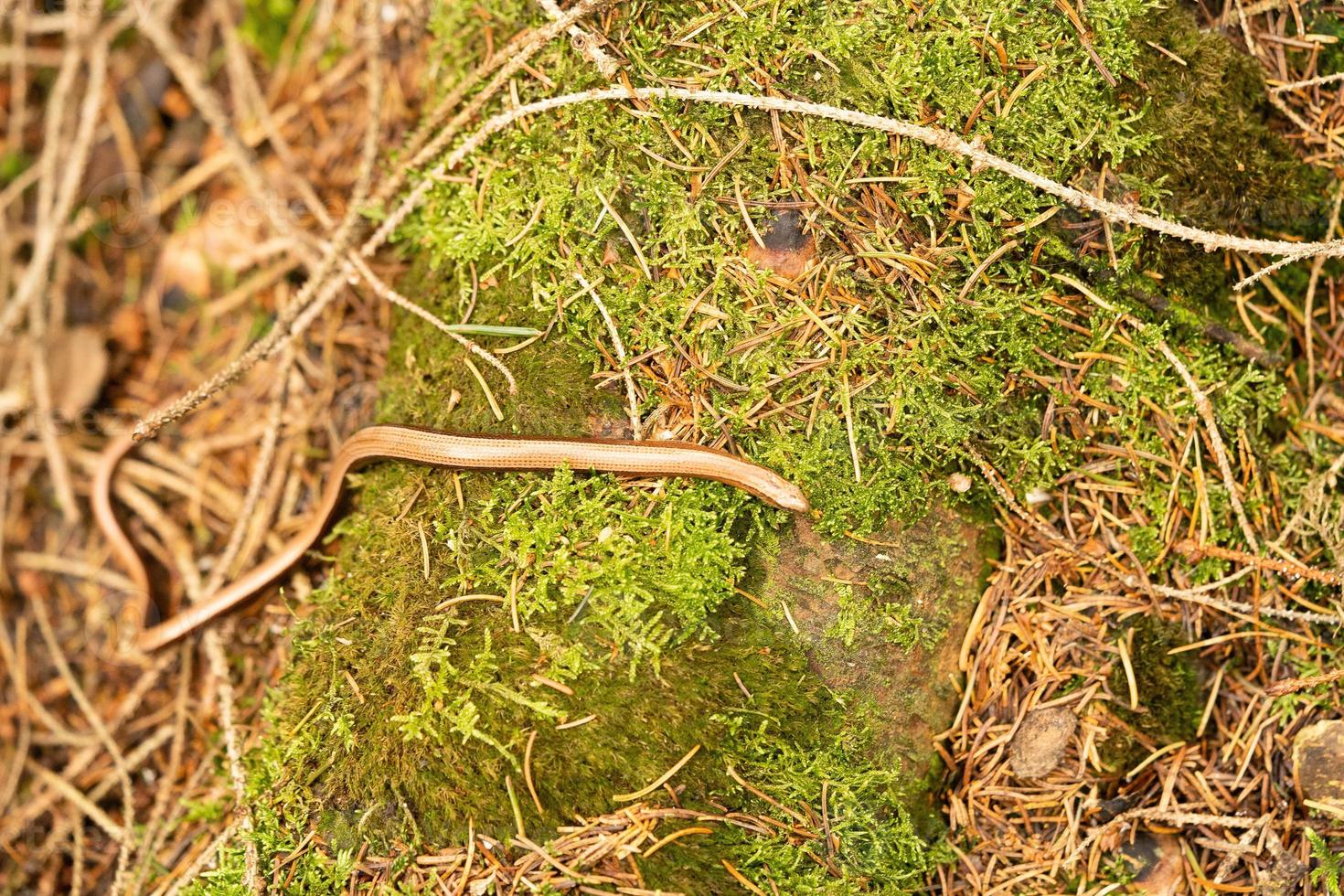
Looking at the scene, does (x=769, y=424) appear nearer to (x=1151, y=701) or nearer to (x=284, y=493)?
(x=1151, y=701)

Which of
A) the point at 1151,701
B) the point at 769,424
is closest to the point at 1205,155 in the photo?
the point at 769,424

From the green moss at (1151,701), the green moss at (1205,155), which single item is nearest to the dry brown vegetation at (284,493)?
the green moss at (1151,701)

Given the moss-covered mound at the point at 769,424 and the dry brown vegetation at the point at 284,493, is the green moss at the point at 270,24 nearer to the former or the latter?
the dry brown vegetation at the point at 284,493

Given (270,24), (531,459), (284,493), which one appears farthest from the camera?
(270,24)

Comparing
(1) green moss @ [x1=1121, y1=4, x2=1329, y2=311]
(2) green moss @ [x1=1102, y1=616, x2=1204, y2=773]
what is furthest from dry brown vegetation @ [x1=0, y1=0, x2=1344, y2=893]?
(1) green moss @ [x1=1121, y1=4, x2=1329, y2=311]

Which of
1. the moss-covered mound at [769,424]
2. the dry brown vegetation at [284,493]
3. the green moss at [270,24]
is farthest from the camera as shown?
the green moss at [270,24]

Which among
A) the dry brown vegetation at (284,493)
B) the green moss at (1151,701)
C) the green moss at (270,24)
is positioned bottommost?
the green moss at (1151,701)

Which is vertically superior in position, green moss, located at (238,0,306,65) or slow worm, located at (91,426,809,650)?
green moss, located at (238,0,306,65)

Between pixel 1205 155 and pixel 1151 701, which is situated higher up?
pixel 1205 155

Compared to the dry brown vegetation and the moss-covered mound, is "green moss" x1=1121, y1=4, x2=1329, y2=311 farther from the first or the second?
the dry brown vegetation
